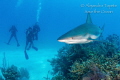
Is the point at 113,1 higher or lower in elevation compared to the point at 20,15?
higher

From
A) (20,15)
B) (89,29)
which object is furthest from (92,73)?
(20,15)

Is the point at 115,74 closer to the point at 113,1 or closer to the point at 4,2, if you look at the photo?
the point at 4,2

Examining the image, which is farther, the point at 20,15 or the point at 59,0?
the point at 59,0

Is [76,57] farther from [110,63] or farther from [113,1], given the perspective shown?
[113,1]

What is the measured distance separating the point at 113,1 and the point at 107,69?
169 meters

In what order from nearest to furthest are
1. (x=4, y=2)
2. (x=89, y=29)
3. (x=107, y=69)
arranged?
(x=107, y=69) < (x=89, y=29) < (x=4, y=2)

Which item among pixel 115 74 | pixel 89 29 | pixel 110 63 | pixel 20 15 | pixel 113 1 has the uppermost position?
pixel 113 1

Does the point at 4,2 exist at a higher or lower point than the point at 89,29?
higher

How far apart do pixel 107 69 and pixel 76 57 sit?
94.3 inches

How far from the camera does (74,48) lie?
7.73 metres

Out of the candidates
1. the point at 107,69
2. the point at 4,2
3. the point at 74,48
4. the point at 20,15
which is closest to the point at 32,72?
the point at 74,48

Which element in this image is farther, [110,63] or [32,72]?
[32,72]

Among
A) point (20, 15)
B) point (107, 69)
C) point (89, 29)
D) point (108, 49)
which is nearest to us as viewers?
point (107, 69)

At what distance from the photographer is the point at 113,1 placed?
162 metres
